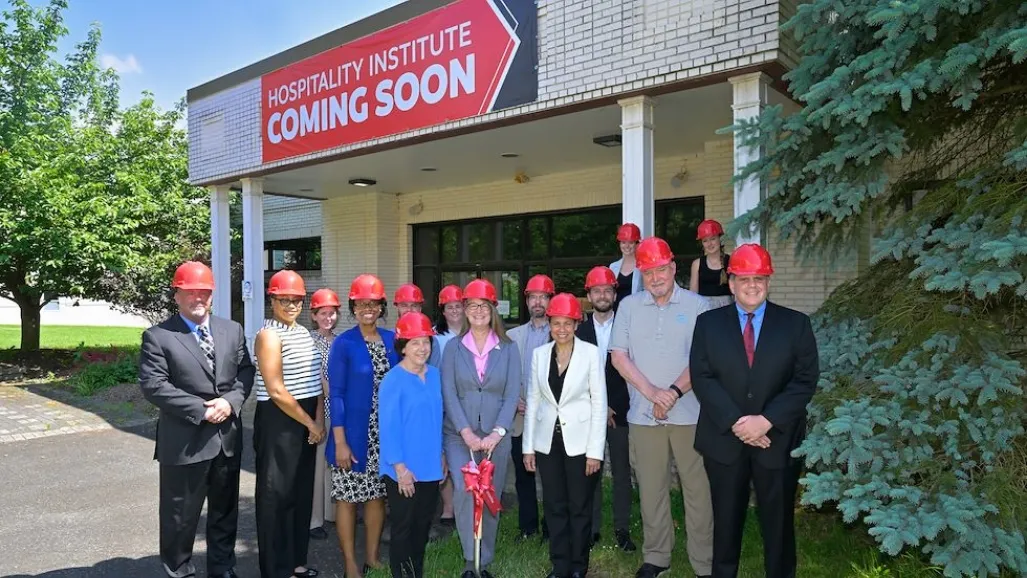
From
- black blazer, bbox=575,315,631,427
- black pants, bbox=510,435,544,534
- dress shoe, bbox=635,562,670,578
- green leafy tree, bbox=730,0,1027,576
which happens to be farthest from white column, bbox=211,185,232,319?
green leafy tree, bbox=730,0,1027,576

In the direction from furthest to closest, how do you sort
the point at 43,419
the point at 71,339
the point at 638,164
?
the point at 71,339, the point at 43,419, the point at 638,164

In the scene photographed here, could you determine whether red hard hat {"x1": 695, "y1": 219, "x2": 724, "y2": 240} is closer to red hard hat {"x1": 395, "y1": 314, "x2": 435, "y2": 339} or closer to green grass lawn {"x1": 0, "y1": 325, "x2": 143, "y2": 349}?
red hard hat {"x1": 395, "y1": 314, "x2": 435, "y2": 339}

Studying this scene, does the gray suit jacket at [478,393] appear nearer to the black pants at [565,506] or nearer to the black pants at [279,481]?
the black pants at [565,506]

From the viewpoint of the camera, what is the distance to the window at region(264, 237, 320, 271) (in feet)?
51.3

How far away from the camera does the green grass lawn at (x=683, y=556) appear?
12.8 ft

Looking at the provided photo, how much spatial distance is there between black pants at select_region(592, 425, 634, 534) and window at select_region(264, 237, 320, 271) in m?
12.1

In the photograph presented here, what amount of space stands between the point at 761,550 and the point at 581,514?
51.9 inches

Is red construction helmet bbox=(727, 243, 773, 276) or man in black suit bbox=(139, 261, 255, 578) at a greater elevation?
red construction helmet bbox=(727, 243, 773, 276)

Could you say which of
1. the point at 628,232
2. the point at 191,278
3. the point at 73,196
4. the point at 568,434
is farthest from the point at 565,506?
the point at 73,196

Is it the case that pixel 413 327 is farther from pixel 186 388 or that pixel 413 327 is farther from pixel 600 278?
pixel 600 278

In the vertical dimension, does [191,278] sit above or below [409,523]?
above

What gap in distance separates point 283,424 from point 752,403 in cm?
260

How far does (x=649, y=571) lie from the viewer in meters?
3.91

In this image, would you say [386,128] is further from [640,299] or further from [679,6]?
[640,299]
